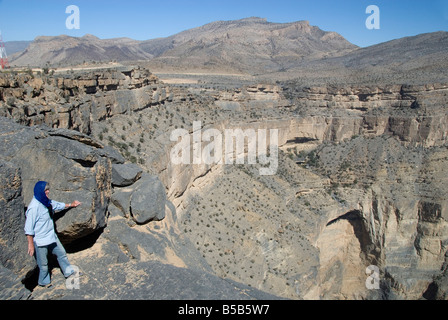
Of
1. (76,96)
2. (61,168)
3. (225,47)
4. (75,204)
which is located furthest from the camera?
(225,47)

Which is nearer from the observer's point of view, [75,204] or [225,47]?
[75,204]

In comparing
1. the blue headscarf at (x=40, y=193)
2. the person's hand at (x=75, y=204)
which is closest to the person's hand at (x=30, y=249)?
the blue headscarf at (x=40, y=193)

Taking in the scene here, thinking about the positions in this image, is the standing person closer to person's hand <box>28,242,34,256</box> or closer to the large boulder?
person's hand <box>28,242,34,256</box>

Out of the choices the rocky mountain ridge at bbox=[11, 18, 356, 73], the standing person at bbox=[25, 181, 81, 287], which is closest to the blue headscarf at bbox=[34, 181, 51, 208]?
the standing person at bbox=[25, 181, 81, 287]

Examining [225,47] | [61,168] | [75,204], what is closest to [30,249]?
[75,204]

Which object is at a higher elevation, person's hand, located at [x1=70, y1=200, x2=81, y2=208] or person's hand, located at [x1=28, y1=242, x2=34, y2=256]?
person's hand, located at [x1=70, y1=200, x2=81, y2=208]

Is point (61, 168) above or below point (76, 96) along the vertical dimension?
below

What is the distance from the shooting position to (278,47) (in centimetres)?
11444

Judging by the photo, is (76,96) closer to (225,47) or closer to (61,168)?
(61,168)

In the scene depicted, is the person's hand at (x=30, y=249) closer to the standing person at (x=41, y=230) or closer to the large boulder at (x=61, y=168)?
the standing person at (x=41, y=230)

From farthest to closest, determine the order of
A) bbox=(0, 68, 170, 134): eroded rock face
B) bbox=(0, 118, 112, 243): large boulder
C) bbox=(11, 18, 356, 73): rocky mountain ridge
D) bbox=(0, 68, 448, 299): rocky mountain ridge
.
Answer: bbox=(11, 18, 356, 73): rocky mountain ridge
bbox=(0, 68, 170, 134): eroded rock face
bbox=(0, 68, 448, 299): rocky mountain ridge
bbox=(0, 118, 112, 243): large boulder

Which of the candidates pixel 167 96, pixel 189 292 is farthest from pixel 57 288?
pixel 167 96
